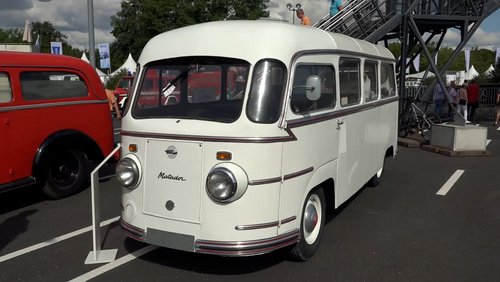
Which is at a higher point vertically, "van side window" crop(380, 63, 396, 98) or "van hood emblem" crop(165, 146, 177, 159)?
"van side window" crop(380, 63, 396, 98)

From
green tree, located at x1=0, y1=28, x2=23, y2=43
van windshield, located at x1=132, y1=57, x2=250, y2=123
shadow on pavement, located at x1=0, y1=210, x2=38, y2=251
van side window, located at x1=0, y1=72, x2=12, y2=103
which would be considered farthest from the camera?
green tree, located at x1=0, y1=28, x2=23, y2=43

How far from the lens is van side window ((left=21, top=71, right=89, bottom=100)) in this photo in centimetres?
644

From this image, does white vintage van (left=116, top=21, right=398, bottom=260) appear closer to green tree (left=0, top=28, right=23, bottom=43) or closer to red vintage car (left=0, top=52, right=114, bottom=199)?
red vintage car (left=0, top=52, right=114, bottom=199)

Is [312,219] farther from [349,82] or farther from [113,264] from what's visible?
[113,264]

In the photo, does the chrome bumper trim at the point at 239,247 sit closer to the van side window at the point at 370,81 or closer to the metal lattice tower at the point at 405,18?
the van side window at the point at 370,81

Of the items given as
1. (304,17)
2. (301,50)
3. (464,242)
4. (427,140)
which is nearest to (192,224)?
(301,50)

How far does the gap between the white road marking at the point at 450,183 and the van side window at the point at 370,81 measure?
1940 millimetres

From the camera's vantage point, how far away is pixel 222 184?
3748 mm

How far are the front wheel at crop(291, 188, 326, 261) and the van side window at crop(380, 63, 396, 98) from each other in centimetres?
309

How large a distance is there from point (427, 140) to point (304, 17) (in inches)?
213

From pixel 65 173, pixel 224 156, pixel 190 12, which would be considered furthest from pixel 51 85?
pixel 190 12

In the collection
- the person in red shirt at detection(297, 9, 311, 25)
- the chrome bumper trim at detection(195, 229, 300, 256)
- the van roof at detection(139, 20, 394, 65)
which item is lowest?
the chrome bumper trim at detection(195, 229, 300, 256)

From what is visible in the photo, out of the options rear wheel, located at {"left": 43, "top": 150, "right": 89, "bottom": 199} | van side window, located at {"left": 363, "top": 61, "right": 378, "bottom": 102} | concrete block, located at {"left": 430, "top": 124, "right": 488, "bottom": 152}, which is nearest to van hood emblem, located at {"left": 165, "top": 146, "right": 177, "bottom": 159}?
van side window, located at {"left": 363, "top": 61, "right": 378, "bottom": 102}

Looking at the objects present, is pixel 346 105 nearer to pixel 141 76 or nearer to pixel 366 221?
pixel 366 221
